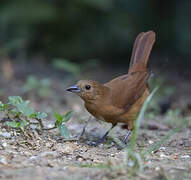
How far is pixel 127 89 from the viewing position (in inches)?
210

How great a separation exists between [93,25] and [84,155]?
6.27 metres

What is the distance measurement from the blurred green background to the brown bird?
165 inches

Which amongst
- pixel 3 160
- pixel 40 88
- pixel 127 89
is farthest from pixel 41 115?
pixel 40 88

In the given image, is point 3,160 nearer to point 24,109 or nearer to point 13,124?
point 13,124

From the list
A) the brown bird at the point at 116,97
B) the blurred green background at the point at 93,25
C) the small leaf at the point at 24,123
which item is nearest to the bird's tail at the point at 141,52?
the brown bird at the point at 116,97

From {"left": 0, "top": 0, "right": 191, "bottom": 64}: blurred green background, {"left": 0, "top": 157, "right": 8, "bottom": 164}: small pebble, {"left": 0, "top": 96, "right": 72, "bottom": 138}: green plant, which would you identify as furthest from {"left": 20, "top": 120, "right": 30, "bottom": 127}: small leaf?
{"left": 0, "top": 0, "right": 191, "bottom": 64}: blurred green background

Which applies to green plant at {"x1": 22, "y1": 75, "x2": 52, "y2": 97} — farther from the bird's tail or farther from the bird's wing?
the bird's wing

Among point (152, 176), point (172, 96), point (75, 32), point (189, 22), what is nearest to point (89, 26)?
point (75, 32)

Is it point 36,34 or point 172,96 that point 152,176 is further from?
point 36,34

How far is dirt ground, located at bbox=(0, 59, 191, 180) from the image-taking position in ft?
10.7

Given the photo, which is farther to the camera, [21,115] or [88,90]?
[88,90]

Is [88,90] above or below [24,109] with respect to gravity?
above

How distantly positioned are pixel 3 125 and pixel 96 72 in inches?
239

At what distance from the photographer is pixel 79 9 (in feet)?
32.0
